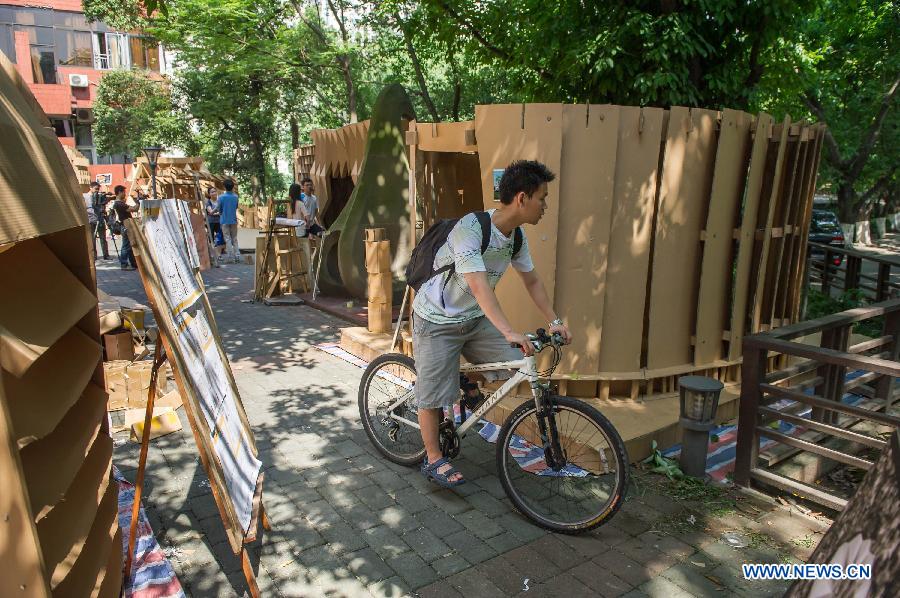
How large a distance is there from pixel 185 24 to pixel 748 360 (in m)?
19.6

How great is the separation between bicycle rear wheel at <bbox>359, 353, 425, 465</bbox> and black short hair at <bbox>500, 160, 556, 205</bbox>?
142cm

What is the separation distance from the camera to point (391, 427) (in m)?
4.65

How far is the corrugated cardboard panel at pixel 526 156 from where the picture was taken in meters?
4.87

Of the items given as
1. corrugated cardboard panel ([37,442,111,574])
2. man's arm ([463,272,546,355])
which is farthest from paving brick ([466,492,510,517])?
corrugated cardboard panel ([37,442,111,574])

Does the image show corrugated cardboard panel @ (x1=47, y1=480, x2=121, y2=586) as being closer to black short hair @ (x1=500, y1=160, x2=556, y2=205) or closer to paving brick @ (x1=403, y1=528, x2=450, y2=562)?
paving brick @ (x1=403, y1=528, x2=450, y2=562)

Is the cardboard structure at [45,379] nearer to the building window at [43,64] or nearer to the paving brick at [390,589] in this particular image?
the paving brick at [390,589]

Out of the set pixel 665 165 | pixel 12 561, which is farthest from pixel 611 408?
pixel 12 561

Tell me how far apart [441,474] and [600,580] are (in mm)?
1170

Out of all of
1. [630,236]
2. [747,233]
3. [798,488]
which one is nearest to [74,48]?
[630,236]

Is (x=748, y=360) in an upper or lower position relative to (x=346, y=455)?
upper

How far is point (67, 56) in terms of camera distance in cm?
3834

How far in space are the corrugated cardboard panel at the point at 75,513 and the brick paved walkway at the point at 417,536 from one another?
1.18m

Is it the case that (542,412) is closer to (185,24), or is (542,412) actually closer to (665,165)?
(665,165)

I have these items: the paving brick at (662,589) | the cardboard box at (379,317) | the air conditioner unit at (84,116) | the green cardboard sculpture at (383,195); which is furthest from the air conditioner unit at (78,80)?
the paving brick at (662,589)
